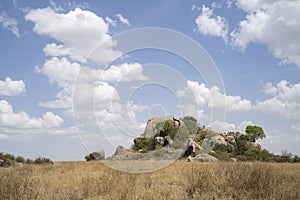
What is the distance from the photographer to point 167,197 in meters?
8.63

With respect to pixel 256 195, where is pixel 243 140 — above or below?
above

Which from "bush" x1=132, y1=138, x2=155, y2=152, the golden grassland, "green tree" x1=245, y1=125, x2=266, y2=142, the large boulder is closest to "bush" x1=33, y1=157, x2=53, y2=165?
the golden grassland

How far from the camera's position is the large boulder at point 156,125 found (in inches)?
2153

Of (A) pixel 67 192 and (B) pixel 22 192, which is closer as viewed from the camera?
(B) pixel 22 192

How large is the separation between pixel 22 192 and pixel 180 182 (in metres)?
5.54

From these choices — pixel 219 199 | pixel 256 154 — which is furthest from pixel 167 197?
pixel 256 154

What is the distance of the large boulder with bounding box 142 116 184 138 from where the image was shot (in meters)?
54.7

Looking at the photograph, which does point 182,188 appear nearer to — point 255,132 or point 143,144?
point 143,144

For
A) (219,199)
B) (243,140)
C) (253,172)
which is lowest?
(219,199)

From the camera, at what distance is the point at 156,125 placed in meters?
57.5

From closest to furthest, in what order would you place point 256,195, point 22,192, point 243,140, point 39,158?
point 22,192 < point 256,195 < point 39,158 < point 243,140

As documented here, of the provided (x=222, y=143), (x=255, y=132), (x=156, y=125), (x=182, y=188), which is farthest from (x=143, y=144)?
(x=182, y=188)

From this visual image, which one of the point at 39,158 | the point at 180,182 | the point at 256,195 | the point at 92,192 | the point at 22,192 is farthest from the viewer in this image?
the point at 39,158

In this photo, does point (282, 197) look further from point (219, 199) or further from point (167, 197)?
point (167, 197)
